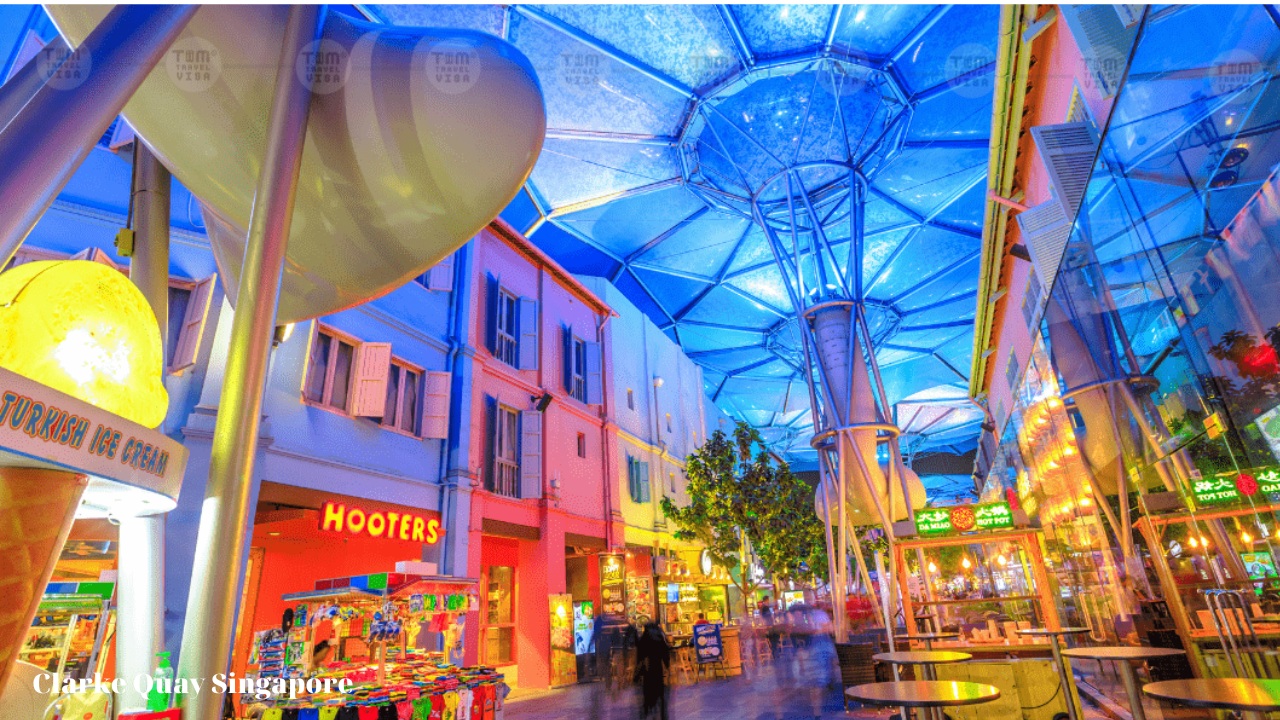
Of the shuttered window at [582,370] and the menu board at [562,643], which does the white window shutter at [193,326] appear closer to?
the menu board at [562,643]

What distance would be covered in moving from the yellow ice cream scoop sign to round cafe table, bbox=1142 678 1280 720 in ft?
13.3

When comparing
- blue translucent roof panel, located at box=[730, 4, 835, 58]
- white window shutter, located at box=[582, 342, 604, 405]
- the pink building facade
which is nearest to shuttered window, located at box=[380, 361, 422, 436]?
the pink building facade

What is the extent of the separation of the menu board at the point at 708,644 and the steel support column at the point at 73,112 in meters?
14.4

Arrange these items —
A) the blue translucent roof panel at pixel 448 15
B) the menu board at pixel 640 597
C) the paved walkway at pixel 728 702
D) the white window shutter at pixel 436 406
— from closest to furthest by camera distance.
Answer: the paved walkway at pixel 728 702, the blue translucent roof panel at pixel 448 15, the white window shutter at pixel 436 406, the menu board at pixel 640 597

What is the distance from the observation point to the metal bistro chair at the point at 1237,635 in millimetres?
3648

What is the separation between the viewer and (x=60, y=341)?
1.77 metres

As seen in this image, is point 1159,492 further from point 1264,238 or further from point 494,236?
point 494,236

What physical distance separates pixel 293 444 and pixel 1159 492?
10.4 m

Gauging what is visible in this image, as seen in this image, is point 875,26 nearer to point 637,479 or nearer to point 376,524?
point 376,524

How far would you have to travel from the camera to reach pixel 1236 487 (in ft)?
10.8

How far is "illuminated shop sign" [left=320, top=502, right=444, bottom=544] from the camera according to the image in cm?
875

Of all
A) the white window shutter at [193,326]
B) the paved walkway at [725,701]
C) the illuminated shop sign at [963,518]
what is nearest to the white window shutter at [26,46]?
the white window shutter at [193,326]

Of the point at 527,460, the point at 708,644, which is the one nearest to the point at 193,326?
the point at 527,460

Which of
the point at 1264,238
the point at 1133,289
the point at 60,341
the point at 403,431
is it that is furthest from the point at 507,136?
the point at 403,431
